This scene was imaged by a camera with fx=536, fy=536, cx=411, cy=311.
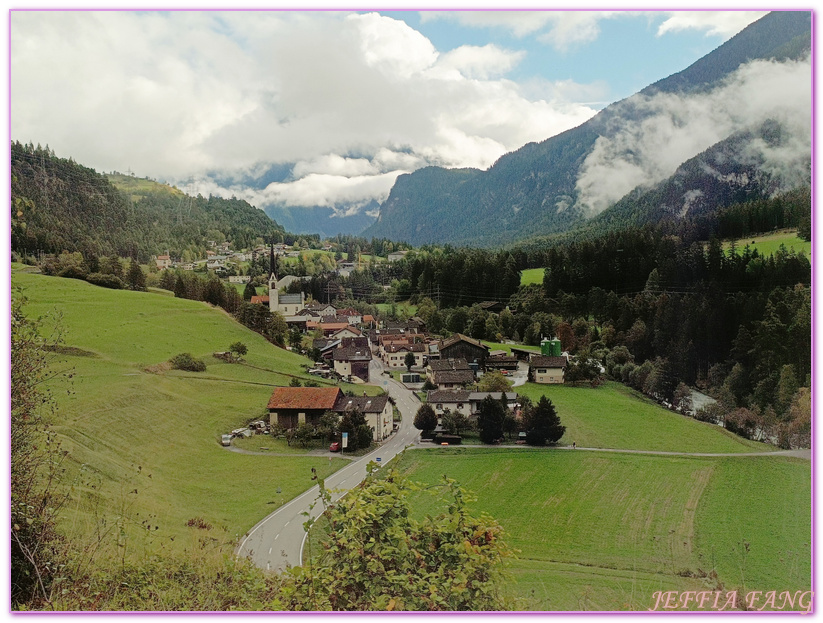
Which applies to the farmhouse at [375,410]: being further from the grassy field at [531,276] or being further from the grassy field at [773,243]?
the grassy field at [773,243]

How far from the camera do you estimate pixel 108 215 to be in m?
5.54

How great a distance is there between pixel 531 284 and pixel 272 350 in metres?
2.90

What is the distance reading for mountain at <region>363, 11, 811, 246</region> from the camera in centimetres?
497

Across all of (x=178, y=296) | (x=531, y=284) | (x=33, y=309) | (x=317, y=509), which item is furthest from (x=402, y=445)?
(x=33, y=309)

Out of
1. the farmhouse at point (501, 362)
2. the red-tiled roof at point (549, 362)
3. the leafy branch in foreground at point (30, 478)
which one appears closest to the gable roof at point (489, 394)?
the farmhouse at point (501, 362)

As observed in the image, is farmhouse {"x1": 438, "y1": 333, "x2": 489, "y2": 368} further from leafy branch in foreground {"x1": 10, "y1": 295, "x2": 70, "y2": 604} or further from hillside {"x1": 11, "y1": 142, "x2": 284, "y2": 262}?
leafy branch in foreground {"x1": 10, "y1": 295, "x2": 70, "y2": 604}

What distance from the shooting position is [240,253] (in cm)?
610

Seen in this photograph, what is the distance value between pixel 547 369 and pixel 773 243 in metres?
2.44

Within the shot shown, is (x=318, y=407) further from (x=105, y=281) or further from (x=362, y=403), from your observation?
(x=105, y=281)

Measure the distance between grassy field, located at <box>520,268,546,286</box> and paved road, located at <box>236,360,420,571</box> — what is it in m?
1.77

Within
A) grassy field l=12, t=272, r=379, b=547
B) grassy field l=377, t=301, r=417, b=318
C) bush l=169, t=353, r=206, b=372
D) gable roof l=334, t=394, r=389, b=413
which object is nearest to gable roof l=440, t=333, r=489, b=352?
grassy field l=377, t=301, r=417, b=318

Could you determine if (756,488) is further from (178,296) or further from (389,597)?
(178,296)

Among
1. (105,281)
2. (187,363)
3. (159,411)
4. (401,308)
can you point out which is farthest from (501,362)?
(105,281)

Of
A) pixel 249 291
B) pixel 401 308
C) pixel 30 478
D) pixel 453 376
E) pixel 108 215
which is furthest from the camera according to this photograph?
pixel 401 308
